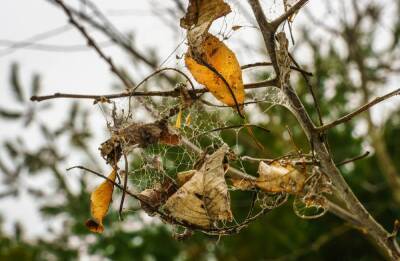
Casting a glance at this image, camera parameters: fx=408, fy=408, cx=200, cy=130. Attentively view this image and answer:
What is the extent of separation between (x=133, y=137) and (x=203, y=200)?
27 cm

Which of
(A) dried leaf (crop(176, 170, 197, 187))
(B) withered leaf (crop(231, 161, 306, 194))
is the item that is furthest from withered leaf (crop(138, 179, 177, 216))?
(B) withered leaf (crop(231, 161, 306, 194))

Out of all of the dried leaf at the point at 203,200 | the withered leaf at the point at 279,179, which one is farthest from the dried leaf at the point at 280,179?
the dried leaf at the point at 203,200

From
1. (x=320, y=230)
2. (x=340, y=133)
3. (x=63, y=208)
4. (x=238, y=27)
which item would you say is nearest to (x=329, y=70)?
(x=340, y=133)

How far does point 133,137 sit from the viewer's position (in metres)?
1.10

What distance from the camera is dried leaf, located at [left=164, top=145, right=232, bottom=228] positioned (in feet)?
3.19

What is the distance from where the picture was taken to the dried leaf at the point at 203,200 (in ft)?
3.19

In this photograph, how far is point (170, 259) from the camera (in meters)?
4.85

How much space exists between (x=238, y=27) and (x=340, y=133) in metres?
4.03

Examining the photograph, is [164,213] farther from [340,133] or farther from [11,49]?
[340,133]

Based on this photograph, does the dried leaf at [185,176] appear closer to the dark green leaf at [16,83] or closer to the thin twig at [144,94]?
the thin twig at [144,94]

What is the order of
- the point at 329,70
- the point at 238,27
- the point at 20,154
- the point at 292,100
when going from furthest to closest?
the point at 20,154 → the point at 329,70 → the point at 238,27 → the point at 292,100

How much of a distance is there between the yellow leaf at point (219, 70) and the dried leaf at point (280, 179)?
8.8 inches

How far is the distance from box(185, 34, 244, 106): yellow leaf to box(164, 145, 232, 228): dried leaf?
0.17 metres

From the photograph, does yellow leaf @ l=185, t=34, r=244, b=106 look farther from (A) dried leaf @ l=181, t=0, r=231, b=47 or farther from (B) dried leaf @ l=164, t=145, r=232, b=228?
(B) dried leaf @ l=164, t=145, r=232, b=228
